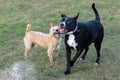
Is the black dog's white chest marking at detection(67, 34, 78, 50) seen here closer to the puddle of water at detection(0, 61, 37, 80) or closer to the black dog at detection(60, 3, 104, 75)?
the black dog at detection(60, 3, 104, 75)

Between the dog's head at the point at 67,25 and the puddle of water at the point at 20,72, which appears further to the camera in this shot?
the puddle of water at the point at 20,72

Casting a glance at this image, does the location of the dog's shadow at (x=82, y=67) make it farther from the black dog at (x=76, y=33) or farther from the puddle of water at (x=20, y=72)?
the puddle of water at (x=20, y=72)

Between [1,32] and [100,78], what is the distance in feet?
13.7

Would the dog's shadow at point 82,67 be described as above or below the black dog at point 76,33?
below

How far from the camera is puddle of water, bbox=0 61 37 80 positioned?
6.54 metres

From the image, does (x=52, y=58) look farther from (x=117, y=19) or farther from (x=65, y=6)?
(x=65, y=6)

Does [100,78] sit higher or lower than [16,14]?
higher

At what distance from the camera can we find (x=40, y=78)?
21.2 ft

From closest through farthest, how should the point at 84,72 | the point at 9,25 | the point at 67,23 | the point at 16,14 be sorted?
the point at 67,23
the point at 84,72
the point at 9,25
the point at 16,14

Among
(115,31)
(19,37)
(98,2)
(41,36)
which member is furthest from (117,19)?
(41,36)

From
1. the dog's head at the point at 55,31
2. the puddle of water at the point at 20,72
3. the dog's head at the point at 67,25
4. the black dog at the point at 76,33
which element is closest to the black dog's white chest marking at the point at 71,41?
the black dog at the point at 76,33

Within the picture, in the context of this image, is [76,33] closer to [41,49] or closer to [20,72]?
[20,72]

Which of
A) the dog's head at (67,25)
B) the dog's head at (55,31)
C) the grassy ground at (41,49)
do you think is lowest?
the grassy ground at (41,49)

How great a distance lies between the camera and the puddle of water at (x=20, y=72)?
654cm
